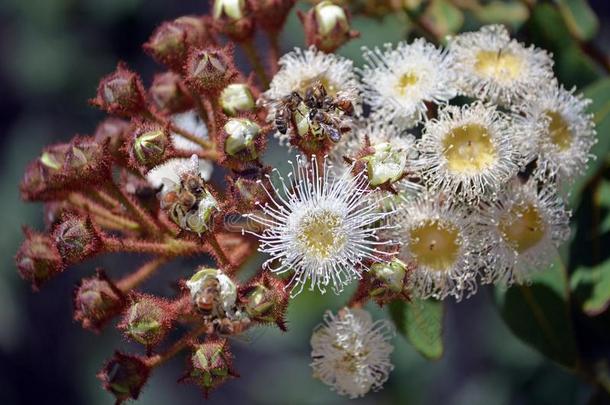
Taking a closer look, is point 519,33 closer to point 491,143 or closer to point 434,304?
point 491,143

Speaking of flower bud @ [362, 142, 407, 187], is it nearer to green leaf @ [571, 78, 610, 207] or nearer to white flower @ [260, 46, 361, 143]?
white flower @ [260, 46, 361, 143]

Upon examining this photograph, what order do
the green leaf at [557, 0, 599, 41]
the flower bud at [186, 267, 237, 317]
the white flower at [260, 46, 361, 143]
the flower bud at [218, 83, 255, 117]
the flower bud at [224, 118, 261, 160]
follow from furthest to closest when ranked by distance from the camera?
the green leaf at [557, 0, 599, 41] < the white flower at [260, 46, 361, 143] < the flower bud at [218, 83, 255, 117] < the flower bud at [224, 118, 261, 160] < the flower bud at [186, 267, 237, 317]

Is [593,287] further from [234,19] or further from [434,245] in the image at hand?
[234,19]

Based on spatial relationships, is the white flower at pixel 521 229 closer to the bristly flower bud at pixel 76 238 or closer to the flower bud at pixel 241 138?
the flower bud at pixel 241 138

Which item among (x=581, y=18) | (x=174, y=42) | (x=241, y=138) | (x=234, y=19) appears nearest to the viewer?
(x=241, y=138)

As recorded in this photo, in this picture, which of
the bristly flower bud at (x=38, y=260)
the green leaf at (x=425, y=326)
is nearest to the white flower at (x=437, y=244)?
the green leaf at (x=425, y=326)

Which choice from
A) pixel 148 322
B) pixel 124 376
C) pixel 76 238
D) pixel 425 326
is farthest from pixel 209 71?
pixel 425 326

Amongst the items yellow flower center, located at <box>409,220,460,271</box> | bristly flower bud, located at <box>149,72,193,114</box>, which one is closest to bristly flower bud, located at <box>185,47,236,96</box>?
bristly flower bud, located at <box>149,72,193,114</box>
